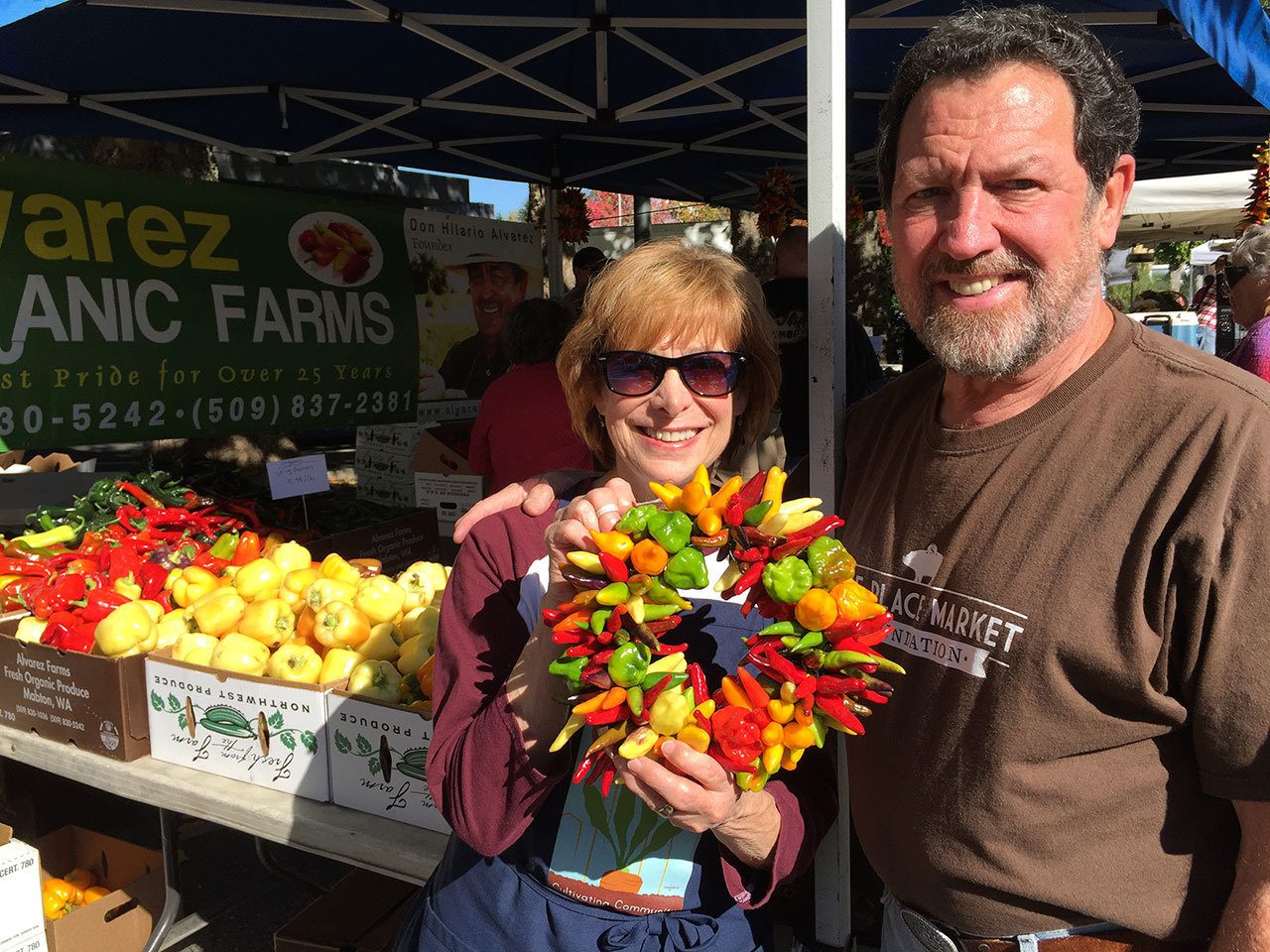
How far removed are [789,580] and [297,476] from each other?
133 inches

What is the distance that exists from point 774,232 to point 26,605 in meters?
5.65

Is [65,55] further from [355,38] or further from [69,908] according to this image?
[69,908]

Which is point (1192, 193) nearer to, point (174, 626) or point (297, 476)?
point (297, 476)

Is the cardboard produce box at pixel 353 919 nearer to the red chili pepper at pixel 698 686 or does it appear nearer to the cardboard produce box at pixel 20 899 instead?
the cardboard produce box at pixel 20 899

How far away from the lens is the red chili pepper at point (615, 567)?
1.15 metres

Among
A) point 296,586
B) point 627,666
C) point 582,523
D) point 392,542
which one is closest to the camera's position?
point 627,666

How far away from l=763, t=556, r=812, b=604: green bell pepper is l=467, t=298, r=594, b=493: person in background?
10.4 feet

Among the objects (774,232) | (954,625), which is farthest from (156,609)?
(774,232)

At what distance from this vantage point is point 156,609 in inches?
124

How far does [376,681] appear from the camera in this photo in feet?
7.97

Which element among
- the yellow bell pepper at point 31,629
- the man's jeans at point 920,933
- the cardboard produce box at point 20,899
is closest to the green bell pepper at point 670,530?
the man's jeans at point 920,933

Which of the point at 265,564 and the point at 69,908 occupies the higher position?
the point at 265,564

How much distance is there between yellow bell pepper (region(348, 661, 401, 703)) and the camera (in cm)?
240

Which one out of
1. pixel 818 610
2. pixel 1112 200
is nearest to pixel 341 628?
pixel 818 610
